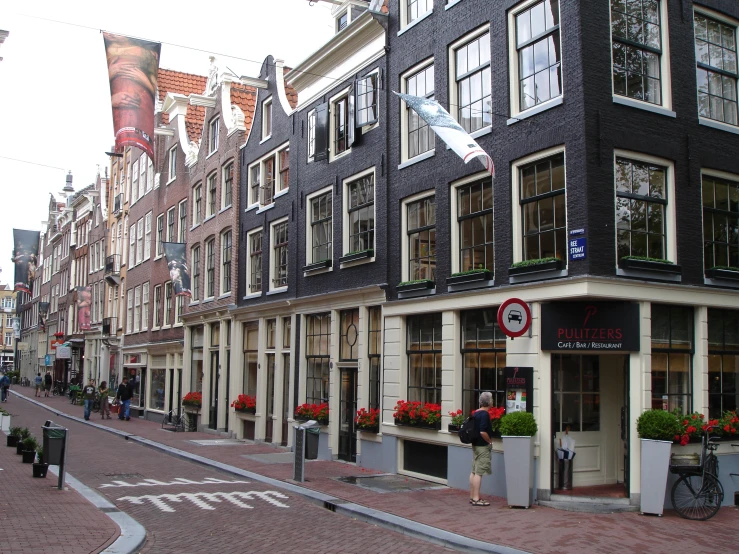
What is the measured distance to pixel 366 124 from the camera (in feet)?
64.9

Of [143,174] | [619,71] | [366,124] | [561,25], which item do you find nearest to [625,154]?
[619,71]

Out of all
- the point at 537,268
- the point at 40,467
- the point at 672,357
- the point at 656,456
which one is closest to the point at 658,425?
the point at 656,456

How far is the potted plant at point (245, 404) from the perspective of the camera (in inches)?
1009

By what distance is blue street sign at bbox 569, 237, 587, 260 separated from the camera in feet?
42.7

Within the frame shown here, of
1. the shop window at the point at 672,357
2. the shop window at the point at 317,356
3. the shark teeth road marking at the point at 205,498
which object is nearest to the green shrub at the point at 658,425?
the shop window at the point at 672,357

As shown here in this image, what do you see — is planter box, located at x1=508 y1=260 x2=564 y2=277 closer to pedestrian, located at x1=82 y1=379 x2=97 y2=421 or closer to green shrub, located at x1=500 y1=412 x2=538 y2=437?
green shrub, located at x1=500 y1=412 x2=538 y2=437

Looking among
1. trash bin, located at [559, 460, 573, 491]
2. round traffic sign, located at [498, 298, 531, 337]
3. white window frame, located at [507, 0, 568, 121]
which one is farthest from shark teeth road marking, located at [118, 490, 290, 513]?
white window frame, located at [507, 0, 568, 121]

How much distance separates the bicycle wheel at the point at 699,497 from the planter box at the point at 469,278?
495 cm

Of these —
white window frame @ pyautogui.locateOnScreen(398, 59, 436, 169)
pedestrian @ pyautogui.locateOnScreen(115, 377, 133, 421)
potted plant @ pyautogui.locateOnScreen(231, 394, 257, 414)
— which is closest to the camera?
white window frame @ pyautogui.locateOnScreen(398, 59, 436, 169)

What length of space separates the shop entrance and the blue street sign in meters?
1.91

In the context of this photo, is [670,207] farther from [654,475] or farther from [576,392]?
[654,475]

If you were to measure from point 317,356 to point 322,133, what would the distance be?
6112 millimetres

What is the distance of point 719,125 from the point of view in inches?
588

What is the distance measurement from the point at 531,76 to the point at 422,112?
224cm
